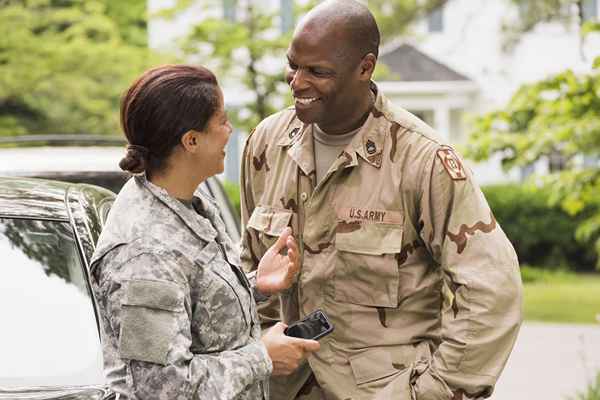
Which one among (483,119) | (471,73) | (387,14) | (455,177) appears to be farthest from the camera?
(471,73)

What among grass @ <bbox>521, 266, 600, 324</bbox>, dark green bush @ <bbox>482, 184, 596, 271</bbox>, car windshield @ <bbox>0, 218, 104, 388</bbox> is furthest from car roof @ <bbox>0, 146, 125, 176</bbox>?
dark green bush @ <bbox>482, 184, 596, 271</bbox>

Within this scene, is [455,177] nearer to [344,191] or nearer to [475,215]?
[475,215]

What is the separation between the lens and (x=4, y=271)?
3.73 metres

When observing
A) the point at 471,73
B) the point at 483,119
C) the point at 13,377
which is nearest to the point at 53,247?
the point at 13,377

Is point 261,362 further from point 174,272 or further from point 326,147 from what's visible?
point 326,147

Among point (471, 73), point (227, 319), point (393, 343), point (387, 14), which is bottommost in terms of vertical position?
point (471, 73)

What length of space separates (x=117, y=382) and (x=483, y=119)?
5653 millimetres

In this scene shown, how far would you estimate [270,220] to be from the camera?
348 centimetres

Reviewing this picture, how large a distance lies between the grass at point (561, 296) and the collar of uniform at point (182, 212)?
12829mm

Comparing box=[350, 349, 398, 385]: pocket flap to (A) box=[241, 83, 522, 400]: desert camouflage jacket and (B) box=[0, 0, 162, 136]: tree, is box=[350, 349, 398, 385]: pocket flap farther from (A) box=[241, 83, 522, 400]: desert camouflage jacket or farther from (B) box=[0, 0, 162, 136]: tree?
(B) box=[0, 0, 162, 136]: tree

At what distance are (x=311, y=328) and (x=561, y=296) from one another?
15.5 meters

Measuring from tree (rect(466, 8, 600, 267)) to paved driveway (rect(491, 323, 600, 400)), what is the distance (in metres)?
1.04

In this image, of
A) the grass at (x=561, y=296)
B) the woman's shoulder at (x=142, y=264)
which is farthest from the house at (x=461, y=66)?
the woman's shoulder at (x=142, y=264)

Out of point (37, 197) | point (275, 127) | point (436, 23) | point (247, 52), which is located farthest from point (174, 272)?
point (436, 23)
